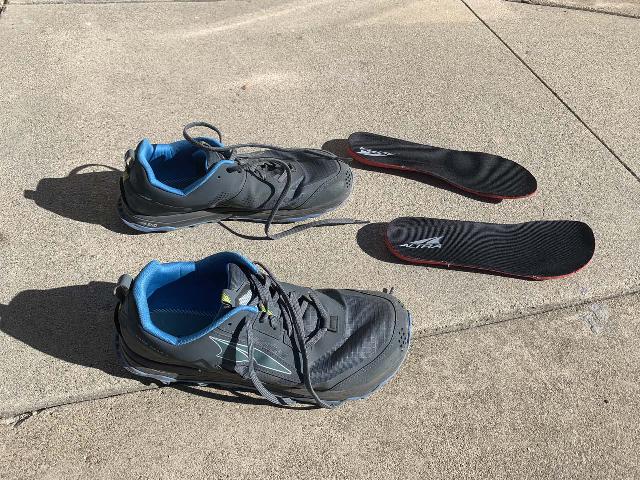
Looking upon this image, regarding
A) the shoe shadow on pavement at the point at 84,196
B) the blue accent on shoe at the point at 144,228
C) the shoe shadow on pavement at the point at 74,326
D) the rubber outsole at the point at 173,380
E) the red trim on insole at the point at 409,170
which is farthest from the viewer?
the red trim on insole at the point at 409,170

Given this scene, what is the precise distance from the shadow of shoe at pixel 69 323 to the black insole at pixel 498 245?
106cm

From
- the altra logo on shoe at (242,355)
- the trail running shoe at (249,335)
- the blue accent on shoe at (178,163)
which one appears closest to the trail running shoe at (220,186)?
the blue accent on shoe at (178,163)

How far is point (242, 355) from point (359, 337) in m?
0.37

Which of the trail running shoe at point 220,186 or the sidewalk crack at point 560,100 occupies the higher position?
the sidewalk crack at point 560,100

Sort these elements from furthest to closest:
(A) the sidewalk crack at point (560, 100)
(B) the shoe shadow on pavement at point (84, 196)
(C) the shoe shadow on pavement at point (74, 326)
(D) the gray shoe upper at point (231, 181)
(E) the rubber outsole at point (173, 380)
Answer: (A) the sidewalk crack at point (560, 100), (B) the shoe shadow on pavement at point (84, 196), (D) the gray shoe upper at point (231, 181), (C) the shoe shadow on pavement at point (74, 326), (E) the rubber outsole at point (173, 380)

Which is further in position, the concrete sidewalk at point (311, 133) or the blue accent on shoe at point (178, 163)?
the blue accent on shoe at point (178, 163)

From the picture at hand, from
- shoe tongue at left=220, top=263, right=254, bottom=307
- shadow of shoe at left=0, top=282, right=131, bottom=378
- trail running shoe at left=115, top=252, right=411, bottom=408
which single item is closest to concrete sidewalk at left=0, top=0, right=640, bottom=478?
shadow of shoe at left=0, top=282, right=131, bottom=378

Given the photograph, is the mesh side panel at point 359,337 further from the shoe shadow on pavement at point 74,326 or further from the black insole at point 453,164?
the black insole at point 453,164

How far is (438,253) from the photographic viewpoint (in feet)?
7.78

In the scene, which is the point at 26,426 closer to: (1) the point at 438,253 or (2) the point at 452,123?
(1) the point at 438,253

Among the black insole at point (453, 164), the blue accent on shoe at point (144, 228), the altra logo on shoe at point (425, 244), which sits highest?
the black insole at point (453, 164)

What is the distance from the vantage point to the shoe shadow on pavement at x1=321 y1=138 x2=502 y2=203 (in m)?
2.69

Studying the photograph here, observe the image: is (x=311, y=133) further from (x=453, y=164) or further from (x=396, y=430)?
(x=396, y=430)

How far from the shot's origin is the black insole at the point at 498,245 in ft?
7.71
